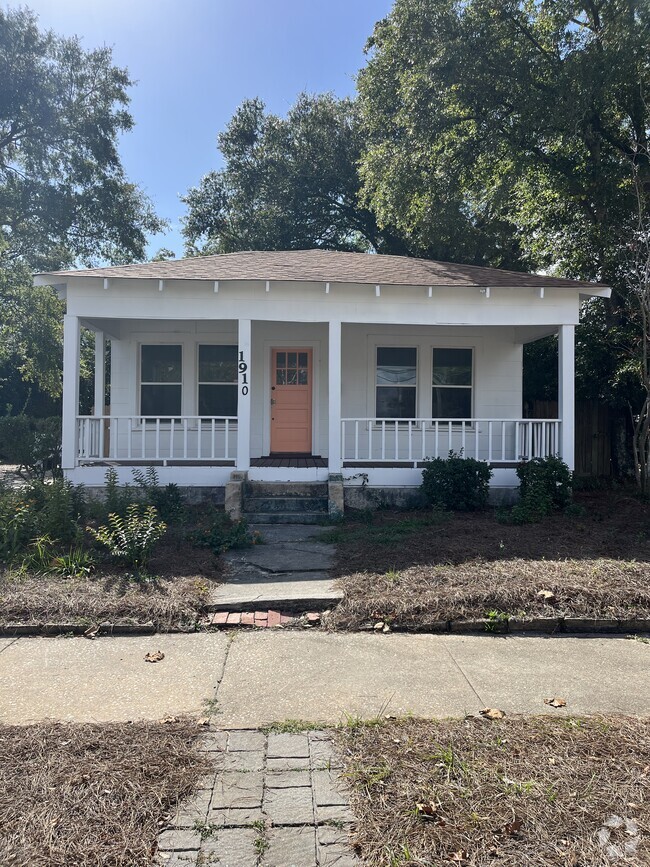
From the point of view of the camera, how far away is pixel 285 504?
8922 mm

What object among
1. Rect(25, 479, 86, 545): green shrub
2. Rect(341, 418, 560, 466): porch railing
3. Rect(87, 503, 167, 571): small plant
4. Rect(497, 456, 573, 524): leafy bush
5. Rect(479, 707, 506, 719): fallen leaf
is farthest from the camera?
Rect(341, 418, 560, 466): porch railing

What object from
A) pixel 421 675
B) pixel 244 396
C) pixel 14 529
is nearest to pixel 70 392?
pixel 244 396

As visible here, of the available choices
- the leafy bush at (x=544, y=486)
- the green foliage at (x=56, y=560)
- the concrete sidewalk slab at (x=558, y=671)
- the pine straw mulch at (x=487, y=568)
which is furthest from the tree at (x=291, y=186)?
the concrete sidewalk slab at (x=558, y=671)

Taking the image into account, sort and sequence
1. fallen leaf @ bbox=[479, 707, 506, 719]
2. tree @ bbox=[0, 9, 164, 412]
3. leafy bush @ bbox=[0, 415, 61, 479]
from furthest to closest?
tree @ bbox=[0, 9, 164, 412] < leafy bush @ bbox=[0, 415, 61, 479] < fallen leaf @ bbox=[479, 707, 506, 719]

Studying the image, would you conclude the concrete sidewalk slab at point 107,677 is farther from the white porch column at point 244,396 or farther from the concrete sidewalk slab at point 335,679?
the white porch column at point 244,396

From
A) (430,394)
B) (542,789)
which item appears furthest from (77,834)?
(430,394)

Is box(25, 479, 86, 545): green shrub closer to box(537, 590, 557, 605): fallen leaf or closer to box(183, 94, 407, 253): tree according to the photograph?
box(537, 590, 557, 605): fallen leaf

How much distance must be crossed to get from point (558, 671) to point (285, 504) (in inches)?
210

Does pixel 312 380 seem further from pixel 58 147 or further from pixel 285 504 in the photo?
pixel 58 147

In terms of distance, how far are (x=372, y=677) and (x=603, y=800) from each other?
5.48 feet

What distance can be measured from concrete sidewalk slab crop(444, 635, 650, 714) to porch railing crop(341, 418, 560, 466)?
17.0ft

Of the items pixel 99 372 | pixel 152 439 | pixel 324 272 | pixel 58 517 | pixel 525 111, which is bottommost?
pixel 58 517

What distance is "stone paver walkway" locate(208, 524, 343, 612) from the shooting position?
5355 mm

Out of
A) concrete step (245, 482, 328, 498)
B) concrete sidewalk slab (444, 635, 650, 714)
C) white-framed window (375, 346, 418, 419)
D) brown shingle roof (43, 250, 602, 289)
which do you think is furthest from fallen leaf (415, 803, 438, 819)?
white-framed window (375, 346, 418, 419)
